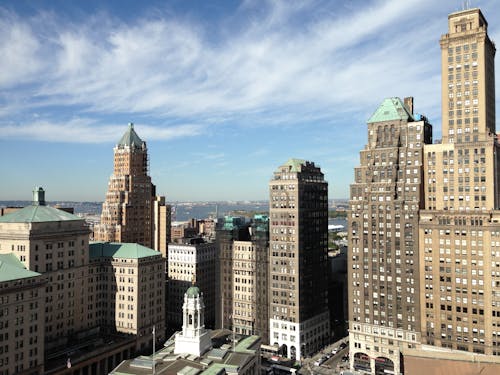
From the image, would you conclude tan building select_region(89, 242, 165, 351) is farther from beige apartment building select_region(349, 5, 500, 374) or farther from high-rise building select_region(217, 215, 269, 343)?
beige apartment building select_region(349, 5, 500, 374)

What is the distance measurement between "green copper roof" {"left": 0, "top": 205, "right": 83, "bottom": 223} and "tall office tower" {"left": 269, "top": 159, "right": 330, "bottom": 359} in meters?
76.9

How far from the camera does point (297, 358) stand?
→ 172000 mm

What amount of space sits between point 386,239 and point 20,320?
11572 cm

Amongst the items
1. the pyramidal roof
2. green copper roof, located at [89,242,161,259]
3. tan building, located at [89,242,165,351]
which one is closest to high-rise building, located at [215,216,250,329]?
tan building, located at [89,242,165,351]

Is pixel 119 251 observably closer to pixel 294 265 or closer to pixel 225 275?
pixel 225 275

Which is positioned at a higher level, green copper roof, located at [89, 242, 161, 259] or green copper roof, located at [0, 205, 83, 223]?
green copper roof, located at [0, 205, 83, 223]

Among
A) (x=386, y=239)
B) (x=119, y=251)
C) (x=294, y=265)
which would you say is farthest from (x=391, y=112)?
(x=119, y=251)

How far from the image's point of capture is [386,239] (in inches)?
6280

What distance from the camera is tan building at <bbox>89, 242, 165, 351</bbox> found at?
16900 cm

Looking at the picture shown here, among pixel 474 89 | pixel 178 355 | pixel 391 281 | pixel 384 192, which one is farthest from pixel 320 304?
pixel 474 89

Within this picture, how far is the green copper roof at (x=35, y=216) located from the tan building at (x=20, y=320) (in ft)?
60.6

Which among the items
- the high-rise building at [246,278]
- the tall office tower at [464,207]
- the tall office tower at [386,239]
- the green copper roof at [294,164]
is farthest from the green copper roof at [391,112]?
the high-rise building at [246,278]

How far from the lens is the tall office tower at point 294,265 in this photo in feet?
576

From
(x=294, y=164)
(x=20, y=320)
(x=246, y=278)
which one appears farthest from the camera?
(x=246, y=278)
